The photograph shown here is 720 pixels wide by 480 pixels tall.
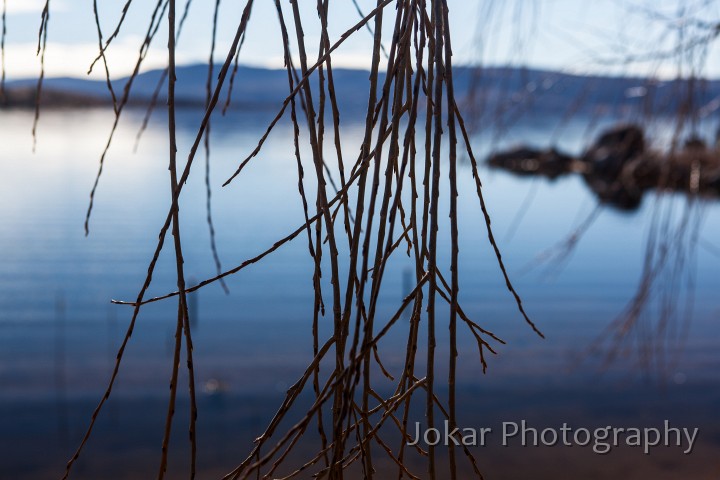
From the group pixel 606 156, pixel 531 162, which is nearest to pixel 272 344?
pixel 606 156

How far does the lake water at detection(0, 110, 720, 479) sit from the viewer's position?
12.4 ft

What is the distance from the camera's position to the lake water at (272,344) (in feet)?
12.4

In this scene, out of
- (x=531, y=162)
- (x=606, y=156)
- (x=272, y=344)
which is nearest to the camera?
(x=272, y=344)

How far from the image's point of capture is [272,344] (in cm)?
521

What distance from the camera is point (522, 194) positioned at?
12359 mm

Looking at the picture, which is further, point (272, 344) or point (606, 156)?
point (606, 156)

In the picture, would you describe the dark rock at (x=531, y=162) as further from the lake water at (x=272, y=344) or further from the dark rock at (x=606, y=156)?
the lake water at (x=272, y=344)

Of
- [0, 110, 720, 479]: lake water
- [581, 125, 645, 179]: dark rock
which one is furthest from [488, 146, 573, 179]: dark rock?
[0, 110, 720, 479]: lake water

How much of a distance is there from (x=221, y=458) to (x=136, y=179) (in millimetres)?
10593

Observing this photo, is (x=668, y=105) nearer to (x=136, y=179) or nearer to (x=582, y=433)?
(x=582, y=433)

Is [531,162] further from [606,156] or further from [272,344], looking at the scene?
[272,344]

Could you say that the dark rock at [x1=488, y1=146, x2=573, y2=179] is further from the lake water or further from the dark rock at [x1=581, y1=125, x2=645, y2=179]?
the lake water

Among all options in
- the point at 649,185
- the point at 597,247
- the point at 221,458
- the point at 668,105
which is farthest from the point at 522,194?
the point at 668,105

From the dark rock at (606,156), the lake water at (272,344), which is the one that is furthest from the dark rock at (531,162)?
the lake water at (272,344)
